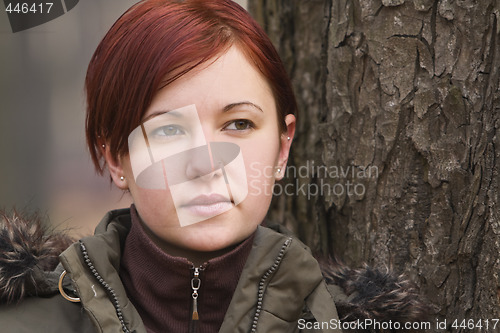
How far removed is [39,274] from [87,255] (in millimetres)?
180

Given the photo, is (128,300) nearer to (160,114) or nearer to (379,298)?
(160,114)

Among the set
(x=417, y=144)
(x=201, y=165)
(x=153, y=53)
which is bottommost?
(x=417, y=144)

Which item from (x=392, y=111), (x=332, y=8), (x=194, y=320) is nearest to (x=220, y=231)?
(x=194, y=320)

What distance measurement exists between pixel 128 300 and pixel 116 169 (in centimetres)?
39

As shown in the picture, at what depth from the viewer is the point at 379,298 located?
5.49 ft

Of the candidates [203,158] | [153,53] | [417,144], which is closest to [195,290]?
[203,158]

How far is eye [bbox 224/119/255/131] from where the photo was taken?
160 centimetres

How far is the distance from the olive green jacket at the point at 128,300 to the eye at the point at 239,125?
0.96 ft

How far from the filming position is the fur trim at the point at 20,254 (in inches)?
61.3

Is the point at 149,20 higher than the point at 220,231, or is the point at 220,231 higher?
the point at 149,20

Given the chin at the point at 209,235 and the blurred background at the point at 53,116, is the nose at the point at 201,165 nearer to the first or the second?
the chin at the point at 209,235

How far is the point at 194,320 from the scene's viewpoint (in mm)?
1584

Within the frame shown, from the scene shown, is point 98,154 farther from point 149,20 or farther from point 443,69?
→ point 443,69

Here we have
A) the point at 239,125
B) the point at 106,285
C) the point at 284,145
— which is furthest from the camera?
the point at 284,145
